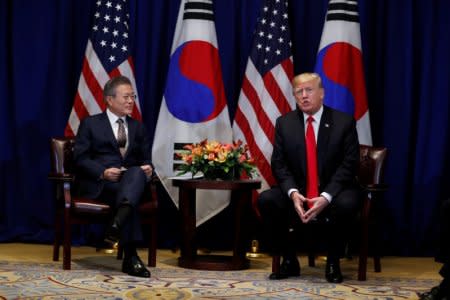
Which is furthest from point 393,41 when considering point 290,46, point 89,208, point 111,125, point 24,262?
point 24,262

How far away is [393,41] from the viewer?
667 cm

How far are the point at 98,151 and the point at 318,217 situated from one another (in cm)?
169

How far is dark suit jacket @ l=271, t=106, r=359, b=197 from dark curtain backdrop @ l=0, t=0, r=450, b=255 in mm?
1476

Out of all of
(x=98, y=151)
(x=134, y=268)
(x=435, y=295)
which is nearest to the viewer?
(x=435, y=295)

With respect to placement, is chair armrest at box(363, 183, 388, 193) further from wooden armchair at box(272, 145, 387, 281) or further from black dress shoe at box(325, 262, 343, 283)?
black dress shoe at box(325, 262, 343, 283)

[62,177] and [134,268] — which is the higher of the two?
[62,177]

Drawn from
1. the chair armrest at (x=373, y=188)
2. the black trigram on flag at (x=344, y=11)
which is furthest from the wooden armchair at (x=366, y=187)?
the black trigram on flag at (x=344, y=11)

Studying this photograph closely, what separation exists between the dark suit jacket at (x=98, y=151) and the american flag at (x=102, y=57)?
2.74ft

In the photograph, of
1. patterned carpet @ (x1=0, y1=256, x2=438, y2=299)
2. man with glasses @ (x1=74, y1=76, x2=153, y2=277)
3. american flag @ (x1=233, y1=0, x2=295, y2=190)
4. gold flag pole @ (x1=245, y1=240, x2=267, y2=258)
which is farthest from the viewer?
american flag @ (x1=233, y1=0, x2=295, y2=190)

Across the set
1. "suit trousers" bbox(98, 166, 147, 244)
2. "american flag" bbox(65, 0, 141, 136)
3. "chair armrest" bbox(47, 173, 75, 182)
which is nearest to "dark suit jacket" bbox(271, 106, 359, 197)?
"suit trousers" bbox(98, 166, 147, 244)

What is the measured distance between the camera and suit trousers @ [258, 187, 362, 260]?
16.7ft

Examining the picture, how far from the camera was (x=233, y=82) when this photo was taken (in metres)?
6.89

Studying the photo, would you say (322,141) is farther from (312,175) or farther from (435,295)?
(435,295)

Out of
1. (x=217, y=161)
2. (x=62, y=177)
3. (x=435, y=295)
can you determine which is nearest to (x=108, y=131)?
(x=62, y=177)
